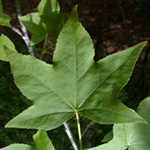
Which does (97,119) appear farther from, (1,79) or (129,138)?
(1,79)

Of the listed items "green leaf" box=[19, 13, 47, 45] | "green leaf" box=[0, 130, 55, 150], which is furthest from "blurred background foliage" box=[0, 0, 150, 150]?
"green leaf" box=[0, 130, 55, 150]

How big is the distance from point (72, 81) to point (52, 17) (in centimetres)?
37

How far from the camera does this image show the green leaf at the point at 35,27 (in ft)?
3.52

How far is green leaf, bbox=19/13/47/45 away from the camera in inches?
42.3

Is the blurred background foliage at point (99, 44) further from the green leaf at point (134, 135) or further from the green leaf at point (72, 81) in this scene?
the green leaf at point (72, 81)

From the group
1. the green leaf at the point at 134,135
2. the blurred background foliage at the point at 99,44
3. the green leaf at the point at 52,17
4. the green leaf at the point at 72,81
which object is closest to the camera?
the green leaf at the point at 72,81

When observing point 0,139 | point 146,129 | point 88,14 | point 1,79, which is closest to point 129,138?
point 146,129

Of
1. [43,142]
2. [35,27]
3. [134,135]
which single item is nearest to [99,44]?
[35,27]

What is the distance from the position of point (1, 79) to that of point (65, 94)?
92.3 inches

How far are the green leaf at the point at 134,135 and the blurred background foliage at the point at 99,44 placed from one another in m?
1.20

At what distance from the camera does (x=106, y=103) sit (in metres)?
0.73

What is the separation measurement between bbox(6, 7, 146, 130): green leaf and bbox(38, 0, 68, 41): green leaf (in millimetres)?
302

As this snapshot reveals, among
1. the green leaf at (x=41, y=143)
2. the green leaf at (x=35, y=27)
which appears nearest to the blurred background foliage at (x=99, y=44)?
the green leaf at (x=35, y=27)

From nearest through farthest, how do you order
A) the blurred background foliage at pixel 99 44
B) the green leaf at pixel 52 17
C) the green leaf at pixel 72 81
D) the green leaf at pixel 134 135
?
the green leaf at pixel 72 81
the green leaf at pixel 134 135
the green leaf at pixel 52 17
the blurred background foliage at pixel 99 44
